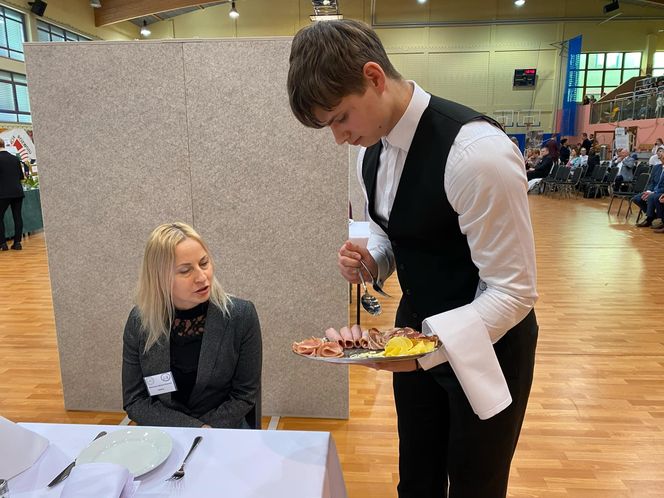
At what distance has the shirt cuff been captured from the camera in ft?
2.97

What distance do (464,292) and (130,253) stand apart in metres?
1.91

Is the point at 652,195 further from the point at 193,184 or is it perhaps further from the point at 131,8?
the point at 131,8

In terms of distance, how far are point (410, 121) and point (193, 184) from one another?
1.61 meters

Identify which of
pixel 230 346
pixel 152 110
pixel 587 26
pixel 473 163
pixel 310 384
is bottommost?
pixel 310 384

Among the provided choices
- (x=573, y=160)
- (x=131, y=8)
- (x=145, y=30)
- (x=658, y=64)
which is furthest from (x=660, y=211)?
(x=145, y=30)

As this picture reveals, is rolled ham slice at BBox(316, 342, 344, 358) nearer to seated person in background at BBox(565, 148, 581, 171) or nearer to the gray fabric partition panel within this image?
the gray fabric partition panel

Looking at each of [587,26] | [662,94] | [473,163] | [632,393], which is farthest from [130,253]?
[587,26]

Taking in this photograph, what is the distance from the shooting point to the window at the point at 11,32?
33.2 ft

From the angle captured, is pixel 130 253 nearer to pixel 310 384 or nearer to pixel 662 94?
pixel 310 384

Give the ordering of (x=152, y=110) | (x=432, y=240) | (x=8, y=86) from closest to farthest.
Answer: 1. (x=432, y=240)
2. (x=152, y=110)
3. (x=8, y=86)

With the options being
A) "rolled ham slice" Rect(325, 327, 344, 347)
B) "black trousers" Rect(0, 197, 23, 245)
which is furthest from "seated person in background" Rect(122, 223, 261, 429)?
"black trousers" Rect(0, 197, 23, 245)

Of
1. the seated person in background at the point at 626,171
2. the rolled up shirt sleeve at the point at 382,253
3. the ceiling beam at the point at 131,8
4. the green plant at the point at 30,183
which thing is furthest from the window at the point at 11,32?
the seated person in background at the point at 626,171

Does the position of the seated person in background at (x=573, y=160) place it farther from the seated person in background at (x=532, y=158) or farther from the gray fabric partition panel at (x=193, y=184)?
the gray fabric partition panel at (x=193, y=184)

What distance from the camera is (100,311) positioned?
2.54 m
